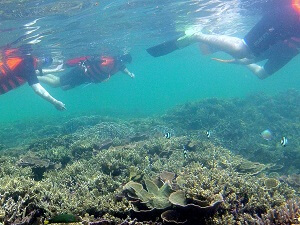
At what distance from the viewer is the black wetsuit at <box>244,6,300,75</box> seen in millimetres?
10117

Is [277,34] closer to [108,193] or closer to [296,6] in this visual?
[296,6]

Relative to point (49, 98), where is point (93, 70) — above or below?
below

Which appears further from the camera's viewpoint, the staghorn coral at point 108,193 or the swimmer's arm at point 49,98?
the swimmer's arm at point 49,98

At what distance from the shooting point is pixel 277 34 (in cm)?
1053

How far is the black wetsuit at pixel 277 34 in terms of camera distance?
10117mm

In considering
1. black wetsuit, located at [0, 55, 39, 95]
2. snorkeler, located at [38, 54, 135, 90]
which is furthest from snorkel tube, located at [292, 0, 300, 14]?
black wetsuit, located at [0, 55, 39, 95]

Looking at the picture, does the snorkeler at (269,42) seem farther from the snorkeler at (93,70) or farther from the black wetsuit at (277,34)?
the snorkeler at (93,70)

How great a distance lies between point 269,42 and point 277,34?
0.44 m

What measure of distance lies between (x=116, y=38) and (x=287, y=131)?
743 inches

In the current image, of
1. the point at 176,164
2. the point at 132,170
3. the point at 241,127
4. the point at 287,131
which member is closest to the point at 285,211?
the point at 132,170

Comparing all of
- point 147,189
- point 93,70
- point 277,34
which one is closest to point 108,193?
point 147,189

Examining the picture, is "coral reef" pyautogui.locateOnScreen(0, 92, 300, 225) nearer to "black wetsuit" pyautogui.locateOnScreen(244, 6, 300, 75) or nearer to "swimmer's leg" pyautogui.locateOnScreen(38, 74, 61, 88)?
"black wetsuit" pyautogui.locateOnScreen(244, 6, 300, 75)

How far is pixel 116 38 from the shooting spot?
25.9m

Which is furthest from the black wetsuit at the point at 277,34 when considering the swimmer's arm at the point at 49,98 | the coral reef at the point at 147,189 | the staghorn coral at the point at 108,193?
the swimmer's arm at the point at 49,98
